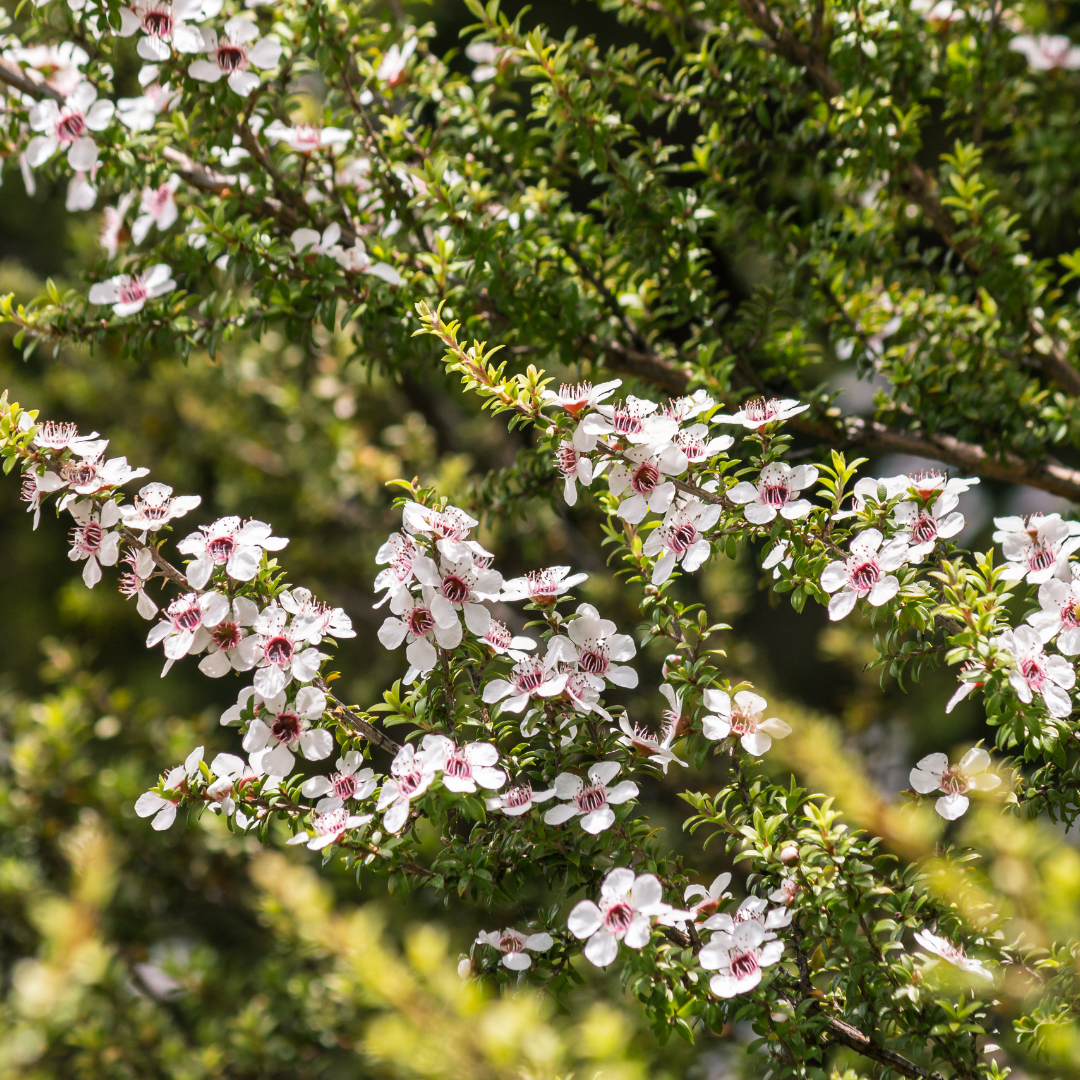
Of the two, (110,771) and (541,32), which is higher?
(541,32)

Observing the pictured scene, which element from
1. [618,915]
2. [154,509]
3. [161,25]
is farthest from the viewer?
[161,25]

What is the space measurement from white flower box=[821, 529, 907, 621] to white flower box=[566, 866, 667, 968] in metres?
0.41

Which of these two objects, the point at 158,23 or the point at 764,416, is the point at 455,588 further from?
the point at 158,23

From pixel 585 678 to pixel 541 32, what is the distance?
1.24m

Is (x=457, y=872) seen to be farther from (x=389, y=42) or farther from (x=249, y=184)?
(x=389, y=42)

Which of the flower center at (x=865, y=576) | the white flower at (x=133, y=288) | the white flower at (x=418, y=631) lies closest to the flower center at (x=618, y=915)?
the white flower at (x=418, y=631)

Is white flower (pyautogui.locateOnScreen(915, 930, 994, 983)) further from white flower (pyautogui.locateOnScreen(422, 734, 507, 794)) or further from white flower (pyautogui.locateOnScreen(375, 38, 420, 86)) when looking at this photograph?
white flower (pyautogui.locateOnScreen(375, 38, 420, 86))

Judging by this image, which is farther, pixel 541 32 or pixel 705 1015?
pixel 541 32

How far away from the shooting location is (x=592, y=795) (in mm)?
1234

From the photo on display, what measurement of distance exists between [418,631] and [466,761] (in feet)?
0.61

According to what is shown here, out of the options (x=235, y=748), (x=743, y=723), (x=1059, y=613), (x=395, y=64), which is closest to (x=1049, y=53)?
(x=395, y=64)

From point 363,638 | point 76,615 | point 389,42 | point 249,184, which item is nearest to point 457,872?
point 249,184

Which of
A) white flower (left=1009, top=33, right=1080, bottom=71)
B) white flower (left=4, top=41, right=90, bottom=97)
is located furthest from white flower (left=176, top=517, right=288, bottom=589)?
white flower (left=1009, top=33, right=1080, bottom=71)

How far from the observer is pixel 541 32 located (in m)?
1.76
